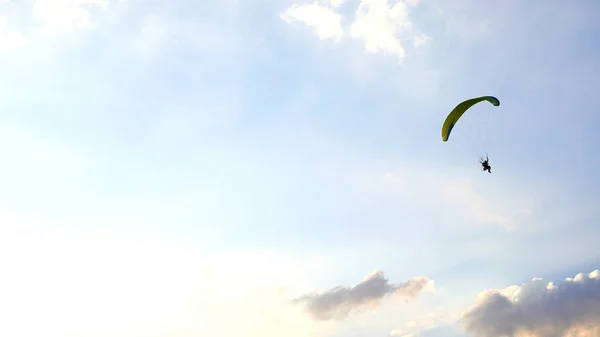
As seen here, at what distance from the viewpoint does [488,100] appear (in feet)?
212

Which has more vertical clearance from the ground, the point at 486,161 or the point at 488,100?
the point at 488,100

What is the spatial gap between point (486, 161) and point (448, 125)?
7699 mm

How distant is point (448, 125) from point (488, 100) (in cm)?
677

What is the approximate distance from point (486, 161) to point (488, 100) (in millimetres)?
8389

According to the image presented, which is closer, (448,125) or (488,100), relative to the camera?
(488,100)

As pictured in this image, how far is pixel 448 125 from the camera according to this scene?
6906 cm

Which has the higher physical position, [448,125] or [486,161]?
[448,125]

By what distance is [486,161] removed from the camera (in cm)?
6531
